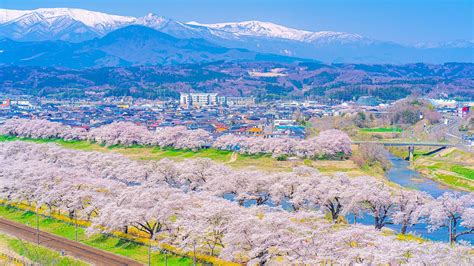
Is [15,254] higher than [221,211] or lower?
lower

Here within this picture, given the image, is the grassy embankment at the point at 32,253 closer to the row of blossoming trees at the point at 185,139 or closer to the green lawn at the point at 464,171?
the row of blossoming trees at the point at 185,139

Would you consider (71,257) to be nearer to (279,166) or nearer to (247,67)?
(279,166)

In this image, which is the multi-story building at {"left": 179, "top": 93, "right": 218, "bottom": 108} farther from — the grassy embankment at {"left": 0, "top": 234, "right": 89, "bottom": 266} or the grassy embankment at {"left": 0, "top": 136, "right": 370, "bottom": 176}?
the grassy embankment at {"left": 0, "top": 234, "right": 89, "bottom": 266}

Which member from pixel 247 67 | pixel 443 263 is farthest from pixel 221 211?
pixel 247 67

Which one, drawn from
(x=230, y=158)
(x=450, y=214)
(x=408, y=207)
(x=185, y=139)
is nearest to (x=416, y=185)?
(x=230, y=158)

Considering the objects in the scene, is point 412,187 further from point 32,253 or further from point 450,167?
point 32,253

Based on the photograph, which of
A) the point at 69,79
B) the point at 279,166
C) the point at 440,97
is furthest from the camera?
the point at 69,79
